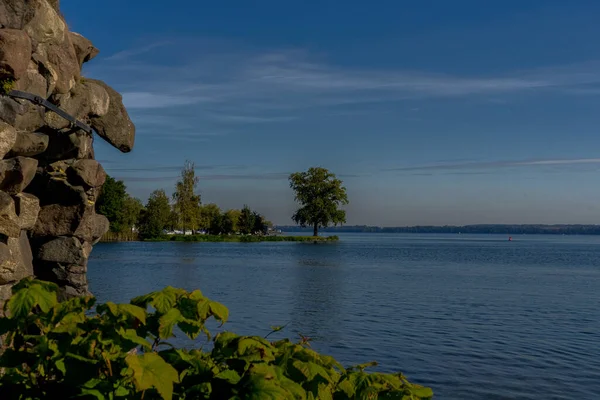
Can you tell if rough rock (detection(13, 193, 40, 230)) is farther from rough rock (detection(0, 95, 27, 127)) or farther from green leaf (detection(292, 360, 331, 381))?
green leaf (detection(292, 360, 331, 381))

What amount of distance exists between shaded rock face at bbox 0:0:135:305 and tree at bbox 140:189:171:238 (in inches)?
4343

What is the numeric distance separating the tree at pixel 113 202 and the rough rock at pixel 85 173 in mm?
85530

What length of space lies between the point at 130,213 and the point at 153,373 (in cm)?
11477

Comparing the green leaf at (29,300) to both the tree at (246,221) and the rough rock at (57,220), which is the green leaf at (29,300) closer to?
the rough rock at (57,220)

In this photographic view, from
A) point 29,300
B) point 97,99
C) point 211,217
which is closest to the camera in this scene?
point 29,300

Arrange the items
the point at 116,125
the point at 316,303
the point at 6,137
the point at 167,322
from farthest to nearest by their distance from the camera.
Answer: the point at 316,303
the point at 116,125
the point at 6,137
the point at 167,322

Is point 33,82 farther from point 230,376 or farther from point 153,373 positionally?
point 230,376

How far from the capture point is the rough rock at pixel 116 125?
875 centimetres

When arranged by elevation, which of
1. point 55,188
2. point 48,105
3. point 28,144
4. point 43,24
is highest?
point 43,24

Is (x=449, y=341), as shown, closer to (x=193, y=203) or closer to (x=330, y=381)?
(x=330, y=381)

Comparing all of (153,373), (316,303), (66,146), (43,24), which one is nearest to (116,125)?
(66,146)

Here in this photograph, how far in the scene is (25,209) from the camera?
22.2ft

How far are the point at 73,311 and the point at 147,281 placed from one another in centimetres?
3338

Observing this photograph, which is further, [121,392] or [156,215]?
[156,215]
